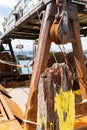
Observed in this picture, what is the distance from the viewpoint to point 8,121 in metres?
4.60

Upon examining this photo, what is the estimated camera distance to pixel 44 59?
5.00 m

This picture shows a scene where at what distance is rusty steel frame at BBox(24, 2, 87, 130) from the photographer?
4.69 metres

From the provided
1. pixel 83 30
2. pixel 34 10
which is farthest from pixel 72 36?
pixel 83 30

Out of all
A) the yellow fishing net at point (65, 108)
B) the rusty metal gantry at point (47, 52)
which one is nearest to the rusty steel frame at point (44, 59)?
the rusty metal gantry at point (47, 52)

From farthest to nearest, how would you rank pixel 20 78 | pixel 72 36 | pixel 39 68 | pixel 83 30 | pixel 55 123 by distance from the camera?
pixel 20 78, pixel 83 30, pixel 72 36, pixel 39 68, pixel 55 123

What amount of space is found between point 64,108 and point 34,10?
160 inches

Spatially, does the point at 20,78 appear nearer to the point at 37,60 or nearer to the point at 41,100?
the point at 37,60

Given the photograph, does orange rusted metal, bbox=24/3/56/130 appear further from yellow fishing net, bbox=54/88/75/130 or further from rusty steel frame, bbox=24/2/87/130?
yellow fishing net, bbox=54/88/75/130

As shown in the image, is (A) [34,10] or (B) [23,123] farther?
(A) [34,10]

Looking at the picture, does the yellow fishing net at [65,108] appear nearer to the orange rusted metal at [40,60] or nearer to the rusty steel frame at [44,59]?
the rusty steel frame at [44,59]

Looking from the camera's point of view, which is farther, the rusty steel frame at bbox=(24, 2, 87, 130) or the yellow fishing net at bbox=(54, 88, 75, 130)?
the rusty steel frame at bbox=(24, 2, 87, 130)

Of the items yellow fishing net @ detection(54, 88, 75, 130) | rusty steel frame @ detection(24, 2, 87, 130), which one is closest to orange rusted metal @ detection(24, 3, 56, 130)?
rusty steel frame @ detection(24, 2, 87, 130)

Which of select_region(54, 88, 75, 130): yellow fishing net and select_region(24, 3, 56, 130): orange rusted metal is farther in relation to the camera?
select_region(24, 3, 56, 130): orange rusted metal

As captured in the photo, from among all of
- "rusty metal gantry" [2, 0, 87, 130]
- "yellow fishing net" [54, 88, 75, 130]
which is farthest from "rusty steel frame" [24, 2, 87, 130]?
"yellow fishing net" [54, 88, 75, 130]
